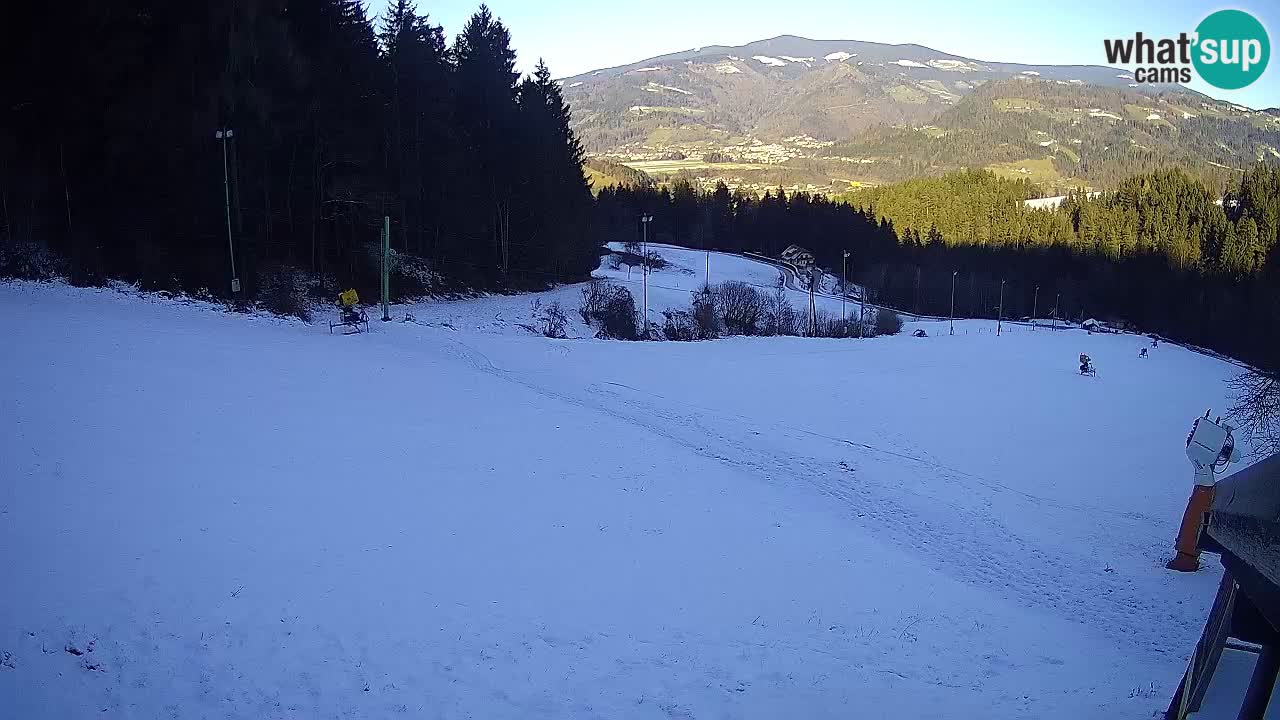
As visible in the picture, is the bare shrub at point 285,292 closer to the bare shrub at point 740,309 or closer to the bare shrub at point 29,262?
the bare shrub at point 29,262

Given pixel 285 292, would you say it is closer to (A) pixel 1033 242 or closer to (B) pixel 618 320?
(B) pixel 618 320

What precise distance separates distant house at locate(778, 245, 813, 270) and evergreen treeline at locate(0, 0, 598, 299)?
62.4 metres

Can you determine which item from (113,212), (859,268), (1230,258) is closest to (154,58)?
(113,212)

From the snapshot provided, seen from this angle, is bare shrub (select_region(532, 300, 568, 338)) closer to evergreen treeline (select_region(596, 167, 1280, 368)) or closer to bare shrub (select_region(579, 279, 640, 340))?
bare shrub (select_region(579, 279, 640, 340))

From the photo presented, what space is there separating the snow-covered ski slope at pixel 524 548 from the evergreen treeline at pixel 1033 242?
71.9 meters

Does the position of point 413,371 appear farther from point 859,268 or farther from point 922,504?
point 859,268

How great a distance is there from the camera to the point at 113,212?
26891 millimetres

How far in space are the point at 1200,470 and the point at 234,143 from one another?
28.3 metres

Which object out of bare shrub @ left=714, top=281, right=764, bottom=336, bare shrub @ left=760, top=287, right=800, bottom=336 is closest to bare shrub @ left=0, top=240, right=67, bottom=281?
bare shrub @ left=714, top=281, right=764, bottom=336

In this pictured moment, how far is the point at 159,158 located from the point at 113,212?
252 centimetres

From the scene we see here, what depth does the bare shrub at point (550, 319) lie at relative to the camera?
34.1m

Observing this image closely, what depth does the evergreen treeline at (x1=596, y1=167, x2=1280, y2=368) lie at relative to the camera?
84312 millimetres

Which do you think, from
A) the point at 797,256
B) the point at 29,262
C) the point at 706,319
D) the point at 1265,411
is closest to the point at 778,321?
the point at 706,319

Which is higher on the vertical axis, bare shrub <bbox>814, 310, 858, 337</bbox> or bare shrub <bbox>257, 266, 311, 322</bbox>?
bare shrub <bbox>257, 266, 311, 322</bbox>
